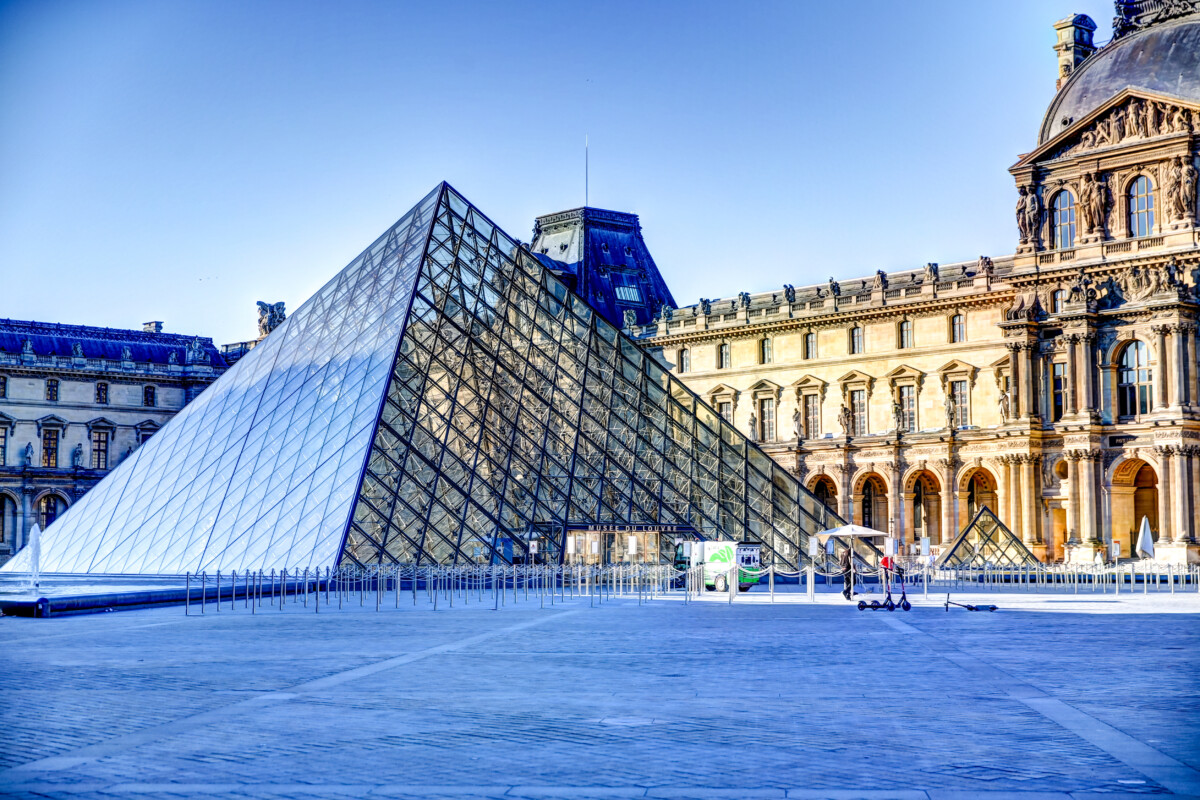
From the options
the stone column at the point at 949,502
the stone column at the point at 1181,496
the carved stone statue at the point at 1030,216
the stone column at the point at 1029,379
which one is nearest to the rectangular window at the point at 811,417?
the stone column at the point at 949,502

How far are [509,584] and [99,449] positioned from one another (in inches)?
2147

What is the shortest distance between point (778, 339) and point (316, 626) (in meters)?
52.0

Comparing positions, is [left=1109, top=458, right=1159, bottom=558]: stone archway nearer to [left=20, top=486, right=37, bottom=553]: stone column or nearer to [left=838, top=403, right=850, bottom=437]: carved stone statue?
[left=838, top=403, right=850, bottom=437]: carved stone statue

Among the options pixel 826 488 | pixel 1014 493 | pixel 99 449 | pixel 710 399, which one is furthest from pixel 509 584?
pixel 99 449

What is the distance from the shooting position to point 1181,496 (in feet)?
178

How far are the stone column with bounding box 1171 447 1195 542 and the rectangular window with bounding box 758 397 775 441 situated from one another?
22614 millimetres

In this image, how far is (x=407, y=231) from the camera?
156ft

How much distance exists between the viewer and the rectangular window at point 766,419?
7356cm

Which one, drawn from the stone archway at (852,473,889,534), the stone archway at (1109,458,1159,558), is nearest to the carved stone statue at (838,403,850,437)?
the stone archway at (852,473,889,534)

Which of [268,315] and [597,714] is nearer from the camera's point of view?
[597,714]

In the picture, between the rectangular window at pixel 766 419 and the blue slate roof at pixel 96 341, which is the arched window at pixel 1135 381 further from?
the blue slate roof at pixel 96 341

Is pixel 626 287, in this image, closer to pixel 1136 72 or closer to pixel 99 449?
pixel 99 449

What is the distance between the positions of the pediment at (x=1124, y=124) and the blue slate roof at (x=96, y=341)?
52789 millimetres

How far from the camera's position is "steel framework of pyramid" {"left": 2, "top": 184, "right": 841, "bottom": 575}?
1446 inches
